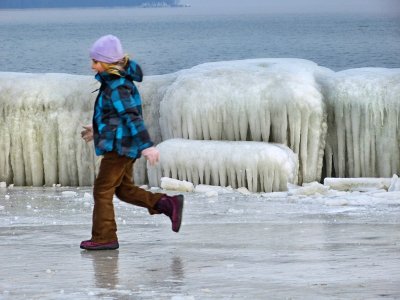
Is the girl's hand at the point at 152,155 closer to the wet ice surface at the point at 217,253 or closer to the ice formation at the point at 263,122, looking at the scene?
the wet ice surface at the point at 217,253

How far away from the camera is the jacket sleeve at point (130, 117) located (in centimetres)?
830

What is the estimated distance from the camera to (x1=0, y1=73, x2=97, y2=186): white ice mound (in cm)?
1531

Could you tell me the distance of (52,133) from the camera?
50.7 feet

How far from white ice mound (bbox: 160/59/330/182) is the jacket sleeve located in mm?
6152

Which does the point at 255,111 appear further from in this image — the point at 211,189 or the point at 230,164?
the point at 211,189

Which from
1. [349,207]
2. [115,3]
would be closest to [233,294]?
[349,207]

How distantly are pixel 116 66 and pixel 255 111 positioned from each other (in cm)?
612

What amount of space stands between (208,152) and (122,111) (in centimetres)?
572

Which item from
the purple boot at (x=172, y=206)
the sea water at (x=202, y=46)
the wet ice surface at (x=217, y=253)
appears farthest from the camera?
the sea water at (x=202, y=46)

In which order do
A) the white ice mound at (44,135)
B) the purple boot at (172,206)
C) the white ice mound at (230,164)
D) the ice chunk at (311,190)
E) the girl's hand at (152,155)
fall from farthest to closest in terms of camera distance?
the white ice mound at (44,135), the white ice mound at (230,164), the ice chunk at (311,190), the purple boot at (172,206), the girl's hand at (152,155)

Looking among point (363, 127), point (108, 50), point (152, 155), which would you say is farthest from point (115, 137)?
point (363, 127)

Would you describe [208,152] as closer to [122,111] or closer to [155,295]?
[122,111]

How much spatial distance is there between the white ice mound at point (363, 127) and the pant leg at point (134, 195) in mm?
6286

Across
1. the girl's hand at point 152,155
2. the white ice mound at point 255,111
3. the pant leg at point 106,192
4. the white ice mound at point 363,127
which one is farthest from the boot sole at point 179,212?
the white ice mound at point 363,127
